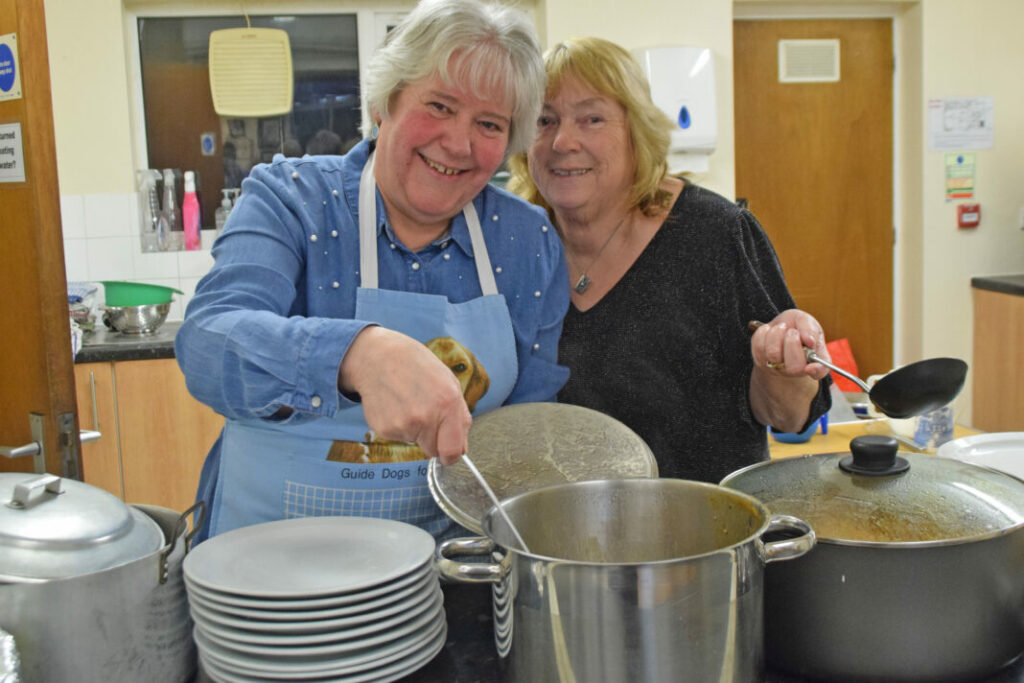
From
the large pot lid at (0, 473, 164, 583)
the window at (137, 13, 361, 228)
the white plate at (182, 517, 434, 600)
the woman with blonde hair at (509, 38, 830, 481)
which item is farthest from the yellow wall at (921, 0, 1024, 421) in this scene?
the large pot lid at (0, 473, 164, 583)

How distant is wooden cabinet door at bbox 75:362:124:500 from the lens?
9.62 ft

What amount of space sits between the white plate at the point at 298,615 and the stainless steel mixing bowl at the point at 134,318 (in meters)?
2.57

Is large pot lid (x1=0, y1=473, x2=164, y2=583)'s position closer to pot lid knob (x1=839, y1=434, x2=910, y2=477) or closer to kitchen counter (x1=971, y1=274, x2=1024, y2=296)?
pot lid knob (x1=839, y1=434, x2=910, y2=477)

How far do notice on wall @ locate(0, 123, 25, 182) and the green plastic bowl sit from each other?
1.96m

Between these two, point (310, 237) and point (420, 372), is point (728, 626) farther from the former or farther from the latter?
point (310, 237)

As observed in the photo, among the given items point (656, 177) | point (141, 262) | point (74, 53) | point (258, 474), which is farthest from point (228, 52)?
point (258, 474)

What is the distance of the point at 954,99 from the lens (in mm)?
4133

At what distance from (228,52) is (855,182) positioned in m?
2.86

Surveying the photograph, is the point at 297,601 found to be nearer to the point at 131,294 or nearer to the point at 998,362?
the point at 131,294

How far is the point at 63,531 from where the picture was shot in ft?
2.47

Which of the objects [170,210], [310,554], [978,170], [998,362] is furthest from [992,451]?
[978,170]

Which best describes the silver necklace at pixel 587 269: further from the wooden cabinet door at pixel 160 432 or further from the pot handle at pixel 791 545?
the wooden cabinet door at pixel 160 432

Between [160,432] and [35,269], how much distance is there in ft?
6.40

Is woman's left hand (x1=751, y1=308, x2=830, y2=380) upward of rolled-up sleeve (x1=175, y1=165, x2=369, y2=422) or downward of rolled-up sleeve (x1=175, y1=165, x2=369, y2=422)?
downward
